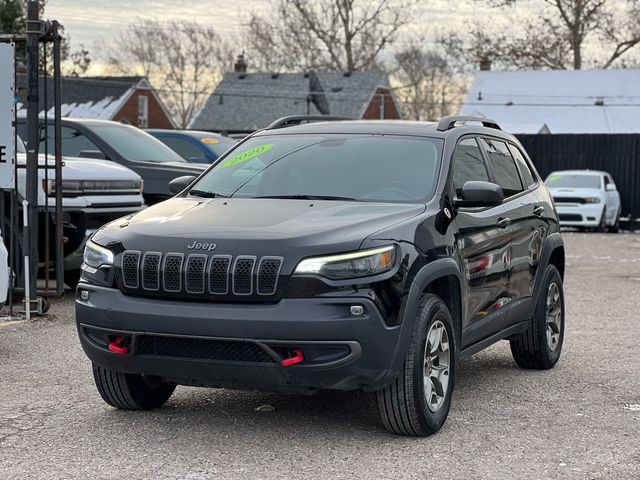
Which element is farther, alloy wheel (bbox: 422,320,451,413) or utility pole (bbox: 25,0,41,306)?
utility pole (bbox: 25,0,41,306)

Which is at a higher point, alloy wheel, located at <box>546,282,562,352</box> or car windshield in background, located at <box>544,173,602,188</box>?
alloy wheel, located at <box>546,282,562,352</box>

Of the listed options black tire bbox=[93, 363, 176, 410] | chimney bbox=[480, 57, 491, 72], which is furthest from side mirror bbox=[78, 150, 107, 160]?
chimney bbox=[480, 57, 491, 72]

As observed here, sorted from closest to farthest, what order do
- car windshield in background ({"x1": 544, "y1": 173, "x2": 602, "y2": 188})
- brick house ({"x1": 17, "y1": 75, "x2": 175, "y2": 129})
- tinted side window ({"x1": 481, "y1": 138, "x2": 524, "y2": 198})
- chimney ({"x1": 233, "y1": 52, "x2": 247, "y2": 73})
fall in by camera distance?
1. tinted side window ({"x1": 481, "y1": 138, "x2": 524, "y2": 198})
2. car windshield in background ({"x1": 544, "y1": 173, "x2": 602, "y2": 188})
3. brick house ({"x1": 17, "y1": 75, "x2": 175, "y2": 129})
4. chimney ({"x1": 233, "y1": 52, "x2": 247, "y2": 73})

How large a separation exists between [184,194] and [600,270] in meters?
10.5

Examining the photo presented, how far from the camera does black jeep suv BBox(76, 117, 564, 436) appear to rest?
5172mm

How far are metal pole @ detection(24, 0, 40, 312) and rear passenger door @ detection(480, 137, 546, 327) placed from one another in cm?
453

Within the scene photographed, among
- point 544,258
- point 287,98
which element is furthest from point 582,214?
point 287,98

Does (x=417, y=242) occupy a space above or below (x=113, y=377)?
above

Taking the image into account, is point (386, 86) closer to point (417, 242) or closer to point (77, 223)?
point (77, 223)

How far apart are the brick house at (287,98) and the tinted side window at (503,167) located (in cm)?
5097

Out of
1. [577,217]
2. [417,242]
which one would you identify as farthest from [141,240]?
[577,217]

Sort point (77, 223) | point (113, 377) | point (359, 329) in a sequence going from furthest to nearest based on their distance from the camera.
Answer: point (77, 223) < point (113, 377) < point (359, 329)

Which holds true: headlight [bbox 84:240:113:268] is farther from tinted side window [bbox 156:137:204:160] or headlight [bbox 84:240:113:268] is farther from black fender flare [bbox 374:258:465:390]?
tinted side window [bbox 156:137:204:160]

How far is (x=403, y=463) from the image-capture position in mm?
5211
